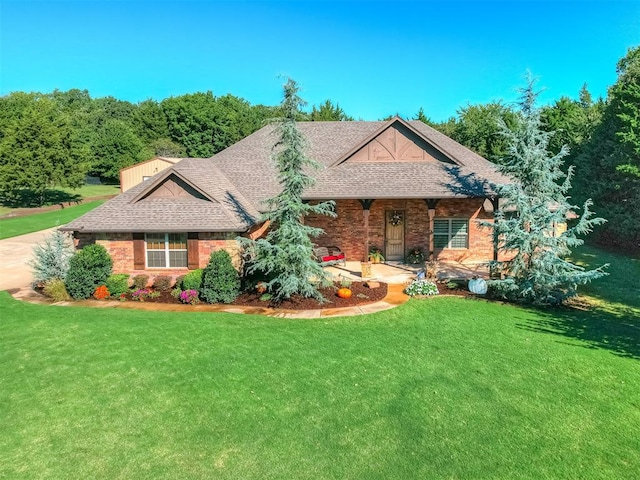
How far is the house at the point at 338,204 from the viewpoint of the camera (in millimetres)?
16314

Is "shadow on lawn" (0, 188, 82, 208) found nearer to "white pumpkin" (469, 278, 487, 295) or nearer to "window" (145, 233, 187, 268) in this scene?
"window" (145, 233, 187, 268)

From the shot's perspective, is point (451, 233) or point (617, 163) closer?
point (451, 233)

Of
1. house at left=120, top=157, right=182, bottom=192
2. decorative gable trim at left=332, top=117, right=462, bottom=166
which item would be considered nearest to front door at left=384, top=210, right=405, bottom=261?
decorative gable trim at left=332, top=117, right=462, bottom=166

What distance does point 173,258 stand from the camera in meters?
16.5

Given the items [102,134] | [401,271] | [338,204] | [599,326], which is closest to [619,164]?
[401,271]

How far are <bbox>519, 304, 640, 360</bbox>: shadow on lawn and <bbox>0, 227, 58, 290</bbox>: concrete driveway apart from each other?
1928cm

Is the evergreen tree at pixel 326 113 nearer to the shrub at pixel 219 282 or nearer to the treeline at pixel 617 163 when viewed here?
the treeline at pixel 617 163

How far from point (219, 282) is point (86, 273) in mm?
5086

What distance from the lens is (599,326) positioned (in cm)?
1202

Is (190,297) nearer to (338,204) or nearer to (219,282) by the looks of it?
(219,282)

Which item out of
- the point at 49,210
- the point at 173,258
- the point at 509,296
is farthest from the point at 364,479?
the point at 49,210

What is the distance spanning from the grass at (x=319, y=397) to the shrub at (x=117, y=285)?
245 cm

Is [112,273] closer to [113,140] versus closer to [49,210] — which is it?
[49,210]

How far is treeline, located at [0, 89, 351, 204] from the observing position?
135ft
